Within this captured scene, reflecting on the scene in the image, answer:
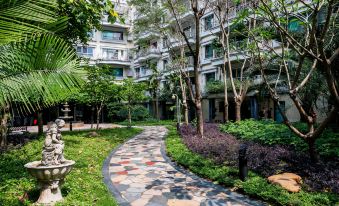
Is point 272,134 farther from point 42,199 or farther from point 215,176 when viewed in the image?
point 42,199

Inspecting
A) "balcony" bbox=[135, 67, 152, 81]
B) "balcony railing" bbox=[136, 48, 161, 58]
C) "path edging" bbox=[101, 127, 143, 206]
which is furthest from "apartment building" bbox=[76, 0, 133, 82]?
"path edging" bbox=[101, 127, 143, 206]

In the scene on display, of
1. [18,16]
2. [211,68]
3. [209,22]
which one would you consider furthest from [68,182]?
[209,22]

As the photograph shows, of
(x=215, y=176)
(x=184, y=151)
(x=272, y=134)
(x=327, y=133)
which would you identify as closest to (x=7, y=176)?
(x=215, y=176)

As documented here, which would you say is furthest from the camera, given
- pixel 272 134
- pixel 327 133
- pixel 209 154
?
pixel 272 134

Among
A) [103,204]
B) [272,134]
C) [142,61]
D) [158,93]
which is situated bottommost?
[103,204]

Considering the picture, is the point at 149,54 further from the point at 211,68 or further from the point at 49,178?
the point at 49,178

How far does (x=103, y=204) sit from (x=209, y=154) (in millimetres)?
5166

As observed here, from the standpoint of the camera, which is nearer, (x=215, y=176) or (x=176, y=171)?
(x=215, y=176)

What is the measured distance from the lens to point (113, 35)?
40.1 m

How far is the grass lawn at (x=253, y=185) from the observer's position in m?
5.51

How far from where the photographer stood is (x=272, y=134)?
11781mm

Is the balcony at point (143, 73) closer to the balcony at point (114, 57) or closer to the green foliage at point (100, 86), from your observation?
the balcony at point (114, 57)

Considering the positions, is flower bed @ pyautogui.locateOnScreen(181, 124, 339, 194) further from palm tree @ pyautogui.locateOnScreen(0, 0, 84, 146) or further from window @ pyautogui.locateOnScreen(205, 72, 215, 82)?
window @ pyautogui.locateOnScreen(205, 72, 215, 82)

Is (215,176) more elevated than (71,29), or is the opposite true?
(71,29)
